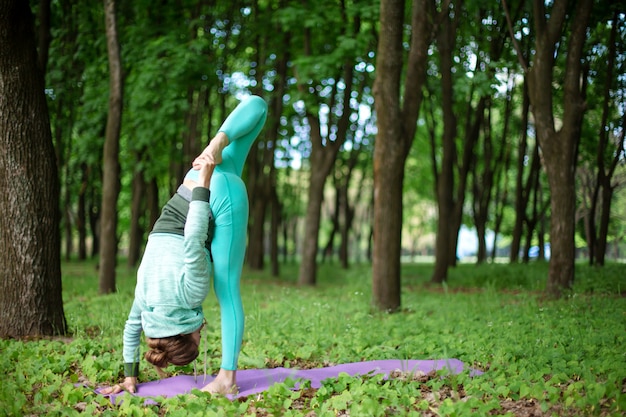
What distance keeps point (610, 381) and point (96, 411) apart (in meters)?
3.80

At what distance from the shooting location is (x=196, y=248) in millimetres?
4570

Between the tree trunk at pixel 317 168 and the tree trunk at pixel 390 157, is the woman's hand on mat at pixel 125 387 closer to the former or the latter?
the tree trunk at pixel 390 157

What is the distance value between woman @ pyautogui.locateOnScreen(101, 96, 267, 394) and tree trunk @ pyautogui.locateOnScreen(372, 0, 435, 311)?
471cm

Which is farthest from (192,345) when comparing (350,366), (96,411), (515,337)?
(515,337)

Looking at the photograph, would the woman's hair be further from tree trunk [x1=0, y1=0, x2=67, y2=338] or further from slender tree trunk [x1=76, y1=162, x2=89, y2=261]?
slender tree trunk [x1=76, y1=162, x2=89, y2=261]

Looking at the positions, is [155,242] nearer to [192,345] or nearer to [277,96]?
[192,345]

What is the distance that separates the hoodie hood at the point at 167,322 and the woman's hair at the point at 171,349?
0.04 meters

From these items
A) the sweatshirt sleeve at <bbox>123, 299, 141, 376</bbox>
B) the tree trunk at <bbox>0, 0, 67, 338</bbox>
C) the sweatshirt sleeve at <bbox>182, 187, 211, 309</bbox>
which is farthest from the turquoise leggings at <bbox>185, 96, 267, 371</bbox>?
the tree trunk at <bbox>0, 0, 67, 338</bbox>

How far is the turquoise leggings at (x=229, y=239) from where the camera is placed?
4883mm

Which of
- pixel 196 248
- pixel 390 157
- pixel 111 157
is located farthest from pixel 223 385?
pixel 111 157

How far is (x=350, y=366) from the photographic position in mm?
5840

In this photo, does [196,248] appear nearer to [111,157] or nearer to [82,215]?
[111,157]

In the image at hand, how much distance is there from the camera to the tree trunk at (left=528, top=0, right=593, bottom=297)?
34.2ft

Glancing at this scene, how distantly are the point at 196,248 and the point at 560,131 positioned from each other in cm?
804
